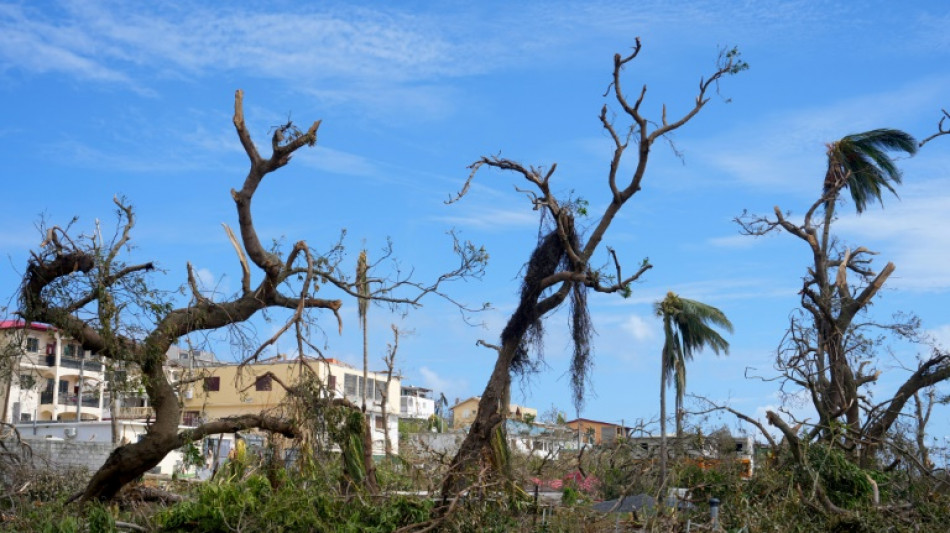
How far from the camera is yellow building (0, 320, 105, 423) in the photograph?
482 inches

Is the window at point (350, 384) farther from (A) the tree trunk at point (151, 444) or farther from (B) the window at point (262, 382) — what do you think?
(A) the tree trunk at point (151, 444)

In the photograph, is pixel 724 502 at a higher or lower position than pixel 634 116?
lower

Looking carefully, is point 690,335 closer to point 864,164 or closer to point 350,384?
point 864,164

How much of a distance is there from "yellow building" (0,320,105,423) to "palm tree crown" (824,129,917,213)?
1268 cm

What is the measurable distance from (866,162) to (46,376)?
49.1 feet

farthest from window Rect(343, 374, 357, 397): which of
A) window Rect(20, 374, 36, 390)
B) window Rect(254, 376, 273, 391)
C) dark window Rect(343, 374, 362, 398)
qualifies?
window Rect(20, 374, 36, 390)

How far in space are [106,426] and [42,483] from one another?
1193cm

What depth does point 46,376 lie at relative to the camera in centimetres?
1700

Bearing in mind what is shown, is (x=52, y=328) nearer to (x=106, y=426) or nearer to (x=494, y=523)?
(x=494, y=523)

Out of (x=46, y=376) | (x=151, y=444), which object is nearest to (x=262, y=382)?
(x=151, y=444)

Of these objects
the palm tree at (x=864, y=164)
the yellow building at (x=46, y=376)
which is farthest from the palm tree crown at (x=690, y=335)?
the yellow building at (x=46, y=376)

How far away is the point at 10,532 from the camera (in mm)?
11102

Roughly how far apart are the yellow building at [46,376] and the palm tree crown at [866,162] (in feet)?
41.6

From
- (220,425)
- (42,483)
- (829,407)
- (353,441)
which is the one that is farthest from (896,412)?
(42,483)
